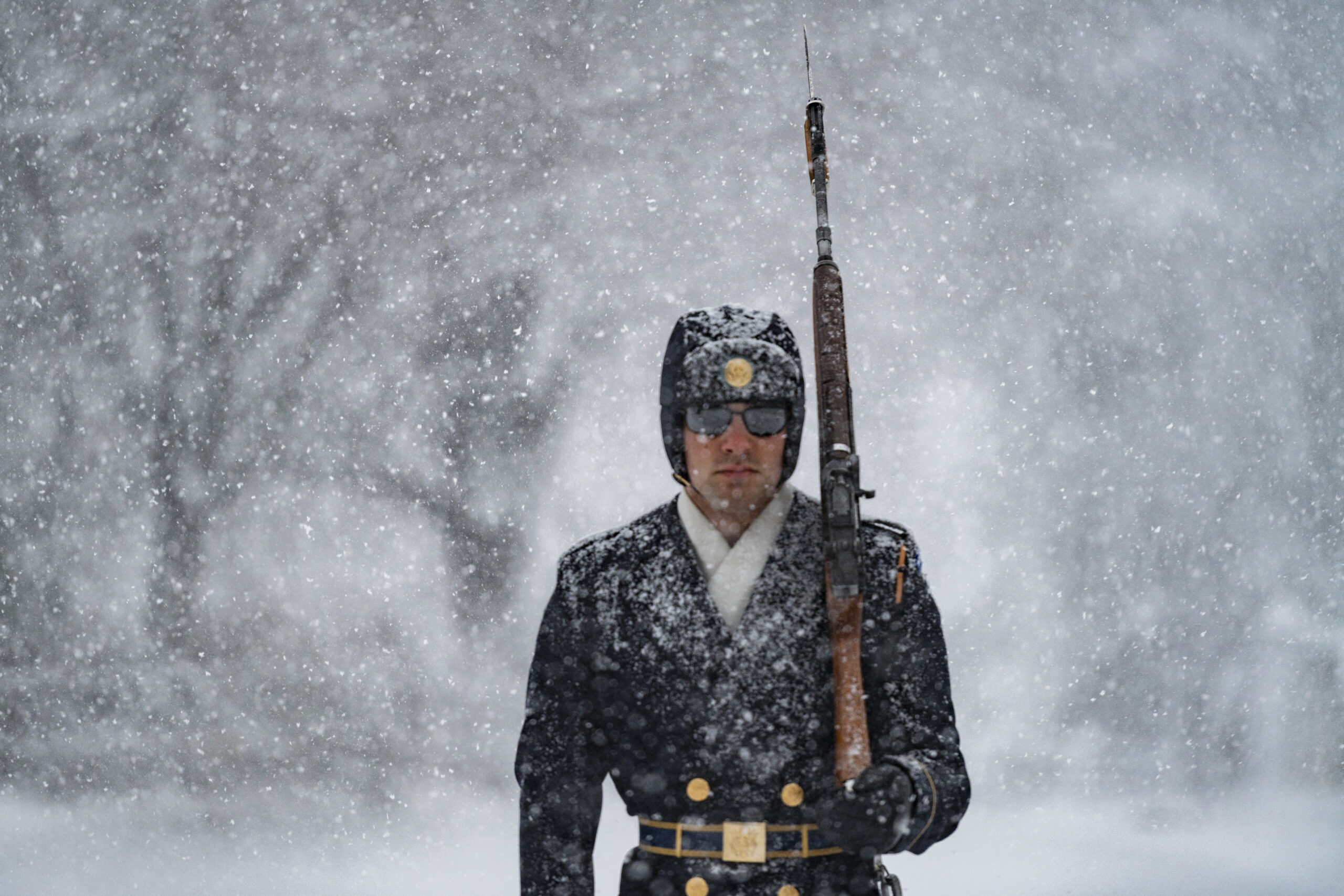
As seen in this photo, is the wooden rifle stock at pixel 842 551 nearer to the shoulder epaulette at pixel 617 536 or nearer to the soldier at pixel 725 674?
the soldier at pixel 725 674

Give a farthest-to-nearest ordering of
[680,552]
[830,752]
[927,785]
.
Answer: [680,552] → [830,752] → [927,785]

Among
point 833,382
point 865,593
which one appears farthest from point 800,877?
point 833,382

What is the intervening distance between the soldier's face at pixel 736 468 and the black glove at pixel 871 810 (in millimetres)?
1056

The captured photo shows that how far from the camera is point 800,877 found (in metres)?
3.63

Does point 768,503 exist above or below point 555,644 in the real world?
above

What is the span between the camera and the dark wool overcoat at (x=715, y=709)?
3.67m

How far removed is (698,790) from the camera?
3.66m

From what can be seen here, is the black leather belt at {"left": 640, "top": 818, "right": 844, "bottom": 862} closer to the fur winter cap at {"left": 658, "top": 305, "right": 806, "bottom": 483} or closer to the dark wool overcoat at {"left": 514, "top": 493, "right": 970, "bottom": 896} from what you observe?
the dark wool overcoat at {"left": 514, "top": 493, "right": 970, "bottom": 896}

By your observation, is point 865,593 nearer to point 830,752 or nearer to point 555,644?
point 830,752

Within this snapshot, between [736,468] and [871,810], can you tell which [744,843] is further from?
[736,468]

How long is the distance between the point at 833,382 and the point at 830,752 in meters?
1.31

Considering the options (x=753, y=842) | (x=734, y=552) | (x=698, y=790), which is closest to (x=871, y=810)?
(x=753, y=842)

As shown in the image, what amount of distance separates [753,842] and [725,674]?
0.57 meters

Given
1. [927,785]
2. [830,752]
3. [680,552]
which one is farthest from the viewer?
[680,552]
